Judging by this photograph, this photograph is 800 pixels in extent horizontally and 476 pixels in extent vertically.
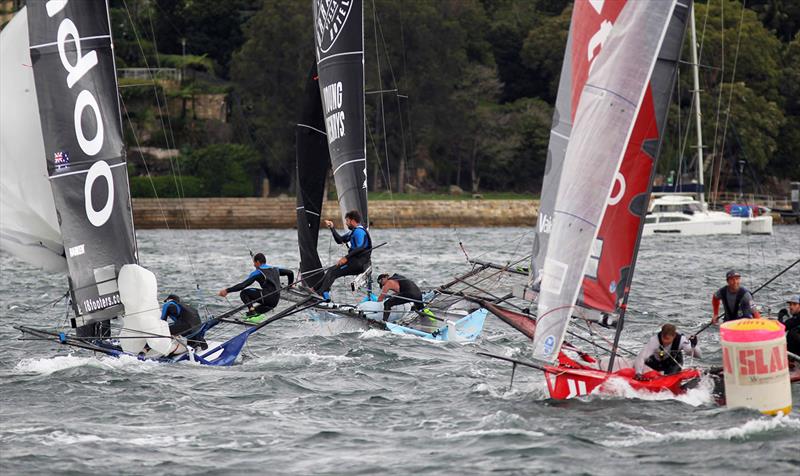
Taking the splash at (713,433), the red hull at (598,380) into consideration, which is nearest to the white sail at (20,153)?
the red hull at (598,380)

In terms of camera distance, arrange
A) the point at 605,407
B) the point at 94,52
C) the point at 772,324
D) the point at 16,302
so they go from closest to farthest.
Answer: the point at 772,324 → the point at 605,407 → the point at 94,52 → the point at 16,302

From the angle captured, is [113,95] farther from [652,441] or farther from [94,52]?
[652,441]

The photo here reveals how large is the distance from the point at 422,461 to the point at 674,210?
43.8 meters

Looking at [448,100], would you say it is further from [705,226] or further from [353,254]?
[353,254]

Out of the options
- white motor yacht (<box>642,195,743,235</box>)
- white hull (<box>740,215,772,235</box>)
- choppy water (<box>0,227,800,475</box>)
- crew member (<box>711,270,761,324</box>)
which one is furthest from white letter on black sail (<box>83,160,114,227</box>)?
white hull (<box>740,215,772,235</box>)

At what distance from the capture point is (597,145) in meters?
12.4

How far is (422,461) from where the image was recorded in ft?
36.6

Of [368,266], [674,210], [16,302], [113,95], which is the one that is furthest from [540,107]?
[113,95]

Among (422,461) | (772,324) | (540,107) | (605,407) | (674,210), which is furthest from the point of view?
(540,107)

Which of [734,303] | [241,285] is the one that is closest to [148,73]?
[241,285]

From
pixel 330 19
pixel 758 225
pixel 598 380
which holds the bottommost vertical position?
pixel 758 225

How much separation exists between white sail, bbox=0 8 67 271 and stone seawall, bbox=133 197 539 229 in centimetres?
4461

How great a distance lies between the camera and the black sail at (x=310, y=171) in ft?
65.8

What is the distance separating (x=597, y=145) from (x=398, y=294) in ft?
20.8
